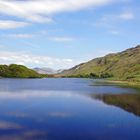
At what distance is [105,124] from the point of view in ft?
170

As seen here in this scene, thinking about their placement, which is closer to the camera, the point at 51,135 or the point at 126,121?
the point at 51,135

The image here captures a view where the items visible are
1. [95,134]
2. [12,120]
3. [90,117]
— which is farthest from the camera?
[90,117]

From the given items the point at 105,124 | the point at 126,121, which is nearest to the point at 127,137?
the point at 105,124

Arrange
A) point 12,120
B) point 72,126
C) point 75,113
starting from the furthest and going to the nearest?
point 75,113 < point 12,120 < point 72,126

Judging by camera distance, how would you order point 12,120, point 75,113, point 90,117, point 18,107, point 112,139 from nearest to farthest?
1. point 112,139
2. point 12,120
3. point 90,117
4. point 75,113
5. point 18,107

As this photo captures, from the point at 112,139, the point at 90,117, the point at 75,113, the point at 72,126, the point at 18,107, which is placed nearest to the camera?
the point at 112,139

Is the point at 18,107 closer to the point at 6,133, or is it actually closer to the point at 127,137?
the point at 6,133

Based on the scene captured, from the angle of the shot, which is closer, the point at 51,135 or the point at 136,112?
the point at 51,135

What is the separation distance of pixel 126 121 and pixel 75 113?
38.9 ft

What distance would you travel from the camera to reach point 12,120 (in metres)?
53.5

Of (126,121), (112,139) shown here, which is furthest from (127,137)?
(126,121)

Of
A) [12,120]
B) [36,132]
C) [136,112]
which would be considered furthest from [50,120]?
[136,112]

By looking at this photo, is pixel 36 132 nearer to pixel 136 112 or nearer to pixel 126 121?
pixel 126 121

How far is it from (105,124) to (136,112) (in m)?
16.9
